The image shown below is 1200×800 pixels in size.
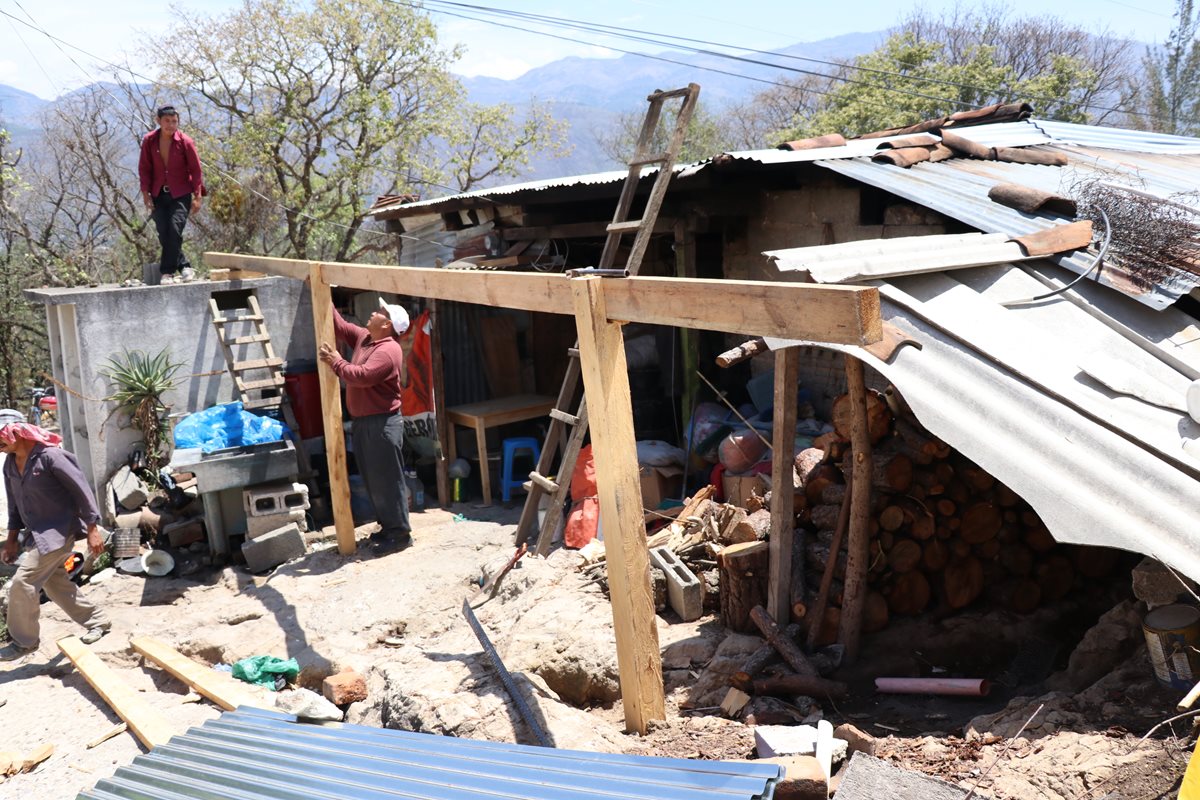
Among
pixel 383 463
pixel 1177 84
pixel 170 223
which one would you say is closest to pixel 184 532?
pixel 383 463

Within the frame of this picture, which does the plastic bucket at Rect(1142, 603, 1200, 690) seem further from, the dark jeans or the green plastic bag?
the dark jeans

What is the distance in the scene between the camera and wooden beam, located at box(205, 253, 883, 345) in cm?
308

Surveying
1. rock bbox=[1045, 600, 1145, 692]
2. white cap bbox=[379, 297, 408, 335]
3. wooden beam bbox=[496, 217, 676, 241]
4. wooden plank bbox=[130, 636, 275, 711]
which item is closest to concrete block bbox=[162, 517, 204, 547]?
wooden plank bbox=[130, 636, 275, 711]

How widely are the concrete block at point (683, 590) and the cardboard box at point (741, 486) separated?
4.66 ft

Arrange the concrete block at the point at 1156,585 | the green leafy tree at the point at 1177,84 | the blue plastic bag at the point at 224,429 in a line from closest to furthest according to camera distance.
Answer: the concrete block at the point at 1156,585 < the blue plastic bag at the point at 224,429 < the green leafy tree at the point at 1177,84

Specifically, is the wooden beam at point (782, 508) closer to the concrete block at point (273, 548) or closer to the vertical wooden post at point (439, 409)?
the concrete block at point (273, 548)

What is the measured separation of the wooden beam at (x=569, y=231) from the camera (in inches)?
351

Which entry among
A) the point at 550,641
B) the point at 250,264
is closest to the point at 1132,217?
the point at 550,641

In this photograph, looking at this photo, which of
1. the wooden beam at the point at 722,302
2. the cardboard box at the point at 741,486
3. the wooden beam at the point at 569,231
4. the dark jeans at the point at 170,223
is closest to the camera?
the wooden beam at the point at 722,302

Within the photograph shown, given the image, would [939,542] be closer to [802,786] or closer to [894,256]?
[894,256]

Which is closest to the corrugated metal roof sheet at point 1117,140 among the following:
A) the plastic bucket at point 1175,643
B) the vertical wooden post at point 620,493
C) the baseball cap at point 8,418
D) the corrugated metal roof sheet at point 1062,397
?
the corrugated metal roof sheet at point 1062,397

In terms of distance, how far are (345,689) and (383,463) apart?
3.13 meters

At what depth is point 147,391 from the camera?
9.09 meters

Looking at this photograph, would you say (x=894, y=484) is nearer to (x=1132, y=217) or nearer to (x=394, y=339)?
(x=1132, y=217)
